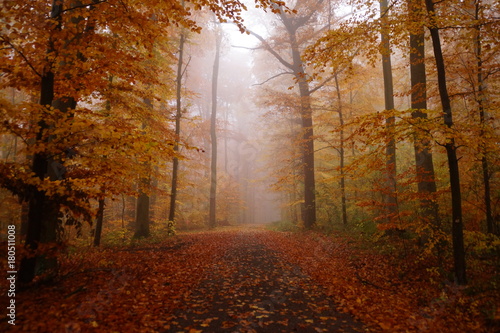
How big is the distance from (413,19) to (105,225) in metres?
18.3

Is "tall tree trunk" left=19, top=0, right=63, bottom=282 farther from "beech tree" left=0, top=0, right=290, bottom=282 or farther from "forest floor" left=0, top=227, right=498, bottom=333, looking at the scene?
"forest floor" left=0, top=227, right=498, bottom=333

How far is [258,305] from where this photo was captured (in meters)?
4.75

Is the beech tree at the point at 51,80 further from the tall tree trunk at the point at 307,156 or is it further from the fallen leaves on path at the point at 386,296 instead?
the tall tree trunk at the point at 307,156

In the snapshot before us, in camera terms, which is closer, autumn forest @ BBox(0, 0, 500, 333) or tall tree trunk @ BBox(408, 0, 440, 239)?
autumn forest @ BBox(0, 0, 500, 333)

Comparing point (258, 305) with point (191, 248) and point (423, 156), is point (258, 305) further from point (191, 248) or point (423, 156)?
point (423, 156)

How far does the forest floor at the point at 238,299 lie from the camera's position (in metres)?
3.92

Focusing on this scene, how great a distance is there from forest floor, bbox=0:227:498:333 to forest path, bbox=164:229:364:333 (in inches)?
0.7

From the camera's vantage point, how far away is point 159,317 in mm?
4145

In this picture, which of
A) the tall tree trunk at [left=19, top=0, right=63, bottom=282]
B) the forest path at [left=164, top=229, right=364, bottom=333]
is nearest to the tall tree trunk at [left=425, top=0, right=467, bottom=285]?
the forest path at [left=164, top=229, right=364, bottom=333]

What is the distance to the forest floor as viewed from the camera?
3918 millimetres

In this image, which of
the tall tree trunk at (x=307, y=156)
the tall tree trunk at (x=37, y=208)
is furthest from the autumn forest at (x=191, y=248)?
the tall tree trunk at (x=307, y=156)

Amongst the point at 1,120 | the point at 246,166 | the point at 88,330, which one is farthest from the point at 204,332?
the point at 246,166

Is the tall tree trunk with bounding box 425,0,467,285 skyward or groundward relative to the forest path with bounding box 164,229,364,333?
skyward

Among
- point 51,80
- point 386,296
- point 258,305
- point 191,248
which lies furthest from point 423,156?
point 51,80
